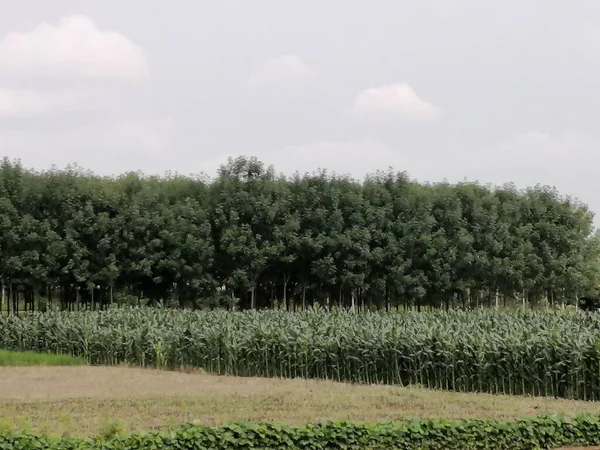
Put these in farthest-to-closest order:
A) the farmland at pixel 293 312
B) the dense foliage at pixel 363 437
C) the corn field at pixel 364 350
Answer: the corn field at pixel 364 350, the farmland at pixel 293 312, the dense foliage at pixel 363 437

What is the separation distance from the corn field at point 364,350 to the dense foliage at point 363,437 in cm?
560

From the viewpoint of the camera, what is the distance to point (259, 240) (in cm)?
4234

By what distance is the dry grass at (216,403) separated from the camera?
1288 centimetres

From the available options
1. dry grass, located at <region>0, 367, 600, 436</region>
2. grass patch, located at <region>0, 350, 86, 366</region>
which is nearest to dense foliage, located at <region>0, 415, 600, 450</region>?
dry grass, located at <region>0, 367, 600, 436</region>

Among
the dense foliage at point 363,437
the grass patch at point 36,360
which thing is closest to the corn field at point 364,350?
the grass patch at point 36,360

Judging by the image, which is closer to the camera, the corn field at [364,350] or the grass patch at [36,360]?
the corn field at [364,350]

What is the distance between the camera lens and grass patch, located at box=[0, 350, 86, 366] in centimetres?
2269

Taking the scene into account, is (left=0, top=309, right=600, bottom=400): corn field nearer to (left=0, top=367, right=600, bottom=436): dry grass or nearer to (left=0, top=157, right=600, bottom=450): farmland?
(left=0, top=157, right=600, bottom=450): farmland

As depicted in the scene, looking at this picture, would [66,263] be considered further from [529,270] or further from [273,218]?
[529,270]

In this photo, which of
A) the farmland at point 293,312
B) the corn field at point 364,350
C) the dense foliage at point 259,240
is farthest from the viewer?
the dense foliage at point 259,240

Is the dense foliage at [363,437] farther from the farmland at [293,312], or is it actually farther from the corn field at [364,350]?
the corn field at [364,350]

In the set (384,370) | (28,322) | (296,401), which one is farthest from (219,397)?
(28,322)

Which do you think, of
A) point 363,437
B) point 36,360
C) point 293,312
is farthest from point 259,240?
point 363,437

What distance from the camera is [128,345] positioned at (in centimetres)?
2258
